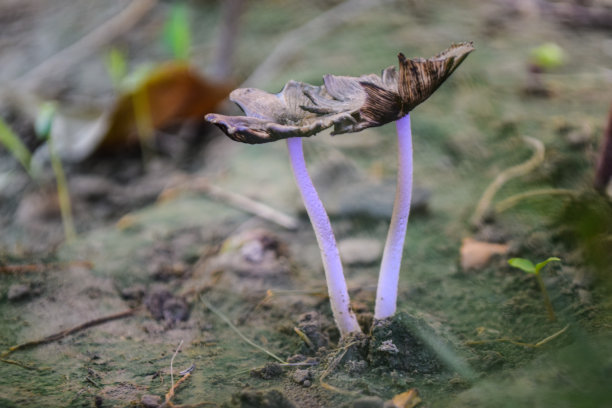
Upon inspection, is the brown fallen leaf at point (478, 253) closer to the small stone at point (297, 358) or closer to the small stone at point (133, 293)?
the small stone at point (297, 358)

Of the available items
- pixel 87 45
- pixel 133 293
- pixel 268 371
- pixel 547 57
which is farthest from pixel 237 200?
pixel 87 45

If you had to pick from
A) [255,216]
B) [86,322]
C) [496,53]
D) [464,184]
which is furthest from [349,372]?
[496,53]

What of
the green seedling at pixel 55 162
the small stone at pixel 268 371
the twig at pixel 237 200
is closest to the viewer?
the small stone at pixel 268 371

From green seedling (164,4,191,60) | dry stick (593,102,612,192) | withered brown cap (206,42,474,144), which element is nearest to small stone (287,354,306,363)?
withered brown cap (206,42,474,144)

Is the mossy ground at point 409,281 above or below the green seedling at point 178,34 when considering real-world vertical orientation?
below

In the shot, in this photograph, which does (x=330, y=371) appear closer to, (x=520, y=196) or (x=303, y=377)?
(x=303, y=377)

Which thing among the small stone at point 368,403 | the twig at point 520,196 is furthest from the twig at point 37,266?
Result: the twig at point 520,196

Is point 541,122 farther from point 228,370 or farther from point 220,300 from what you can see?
point 228,370
